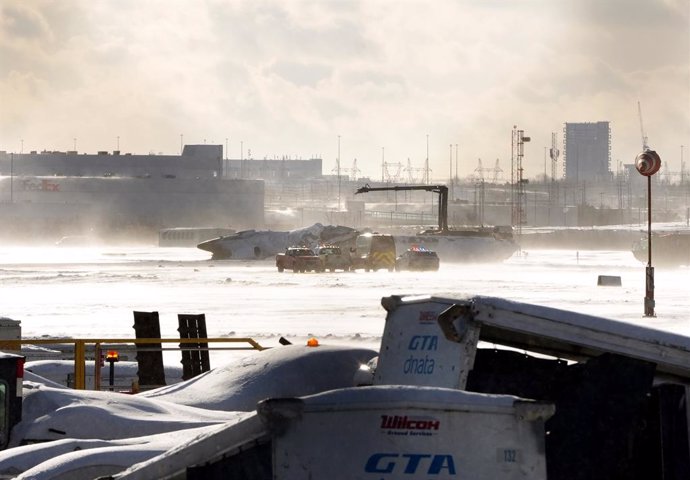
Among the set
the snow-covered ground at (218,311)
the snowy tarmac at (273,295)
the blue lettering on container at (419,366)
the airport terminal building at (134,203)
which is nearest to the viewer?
the blue lettering on container at (419,366)

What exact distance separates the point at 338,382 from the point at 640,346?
370 cm

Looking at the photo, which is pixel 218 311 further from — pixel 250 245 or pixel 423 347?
pixel 250 245

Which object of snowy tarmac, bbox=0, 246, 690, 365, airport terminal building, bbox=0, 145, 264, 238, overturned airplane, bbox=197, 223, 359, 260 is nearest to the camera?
snowy tarmac, bbox=0, 246, 690, 365

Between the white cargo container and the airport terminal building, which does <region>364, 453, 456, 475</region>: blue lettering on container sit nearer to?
the white cargo container

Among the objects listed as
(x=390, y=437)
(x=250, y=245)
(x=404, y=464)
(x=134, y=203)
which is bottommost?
(x=250, y=245)

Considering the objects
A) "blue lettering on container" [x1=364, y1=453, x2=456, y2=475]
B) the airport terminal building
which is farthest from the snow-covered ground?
the airport terminal building

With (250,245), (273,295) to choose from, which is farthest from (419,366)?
(250,245)

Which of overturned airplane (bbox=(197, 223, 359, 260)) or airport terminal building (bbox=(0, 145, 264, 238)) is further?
airport terminal building (bbox=(0, 145, 264, 238))

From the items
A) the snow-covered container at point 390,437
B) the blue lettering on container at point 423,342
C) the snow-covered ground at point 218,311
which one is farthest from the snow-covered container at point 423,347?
the snow-covered container at point 390,437

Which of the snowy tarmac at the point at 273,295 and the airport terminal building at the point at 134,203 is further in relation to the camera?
the airport terminal building at the point at 134,203

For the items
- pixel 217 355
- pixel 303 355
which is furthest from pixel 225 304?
pixel 303 355

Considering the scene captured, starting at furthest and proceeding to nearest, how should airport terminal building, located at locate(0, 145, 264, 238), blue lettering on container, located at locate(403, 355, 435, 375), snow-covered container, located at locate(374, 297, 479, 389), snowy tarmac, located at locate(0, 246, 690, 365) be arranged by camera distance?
airport terminal building, located at locate(0, 145, 264, 238) < snowy tarmac, located at locate(0, 246, 690, 365) < blue lettering on container, located at locate(403, 355, 435, 375) < snow-covered container, located at locate(374, 297, 479, 389)

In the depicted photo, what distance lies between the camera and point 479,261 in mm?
98812

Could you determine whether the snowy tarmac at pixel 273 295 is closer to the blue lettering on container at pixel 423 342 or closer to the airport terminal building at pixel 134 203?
the blue lettering on container at pixel 423 342
